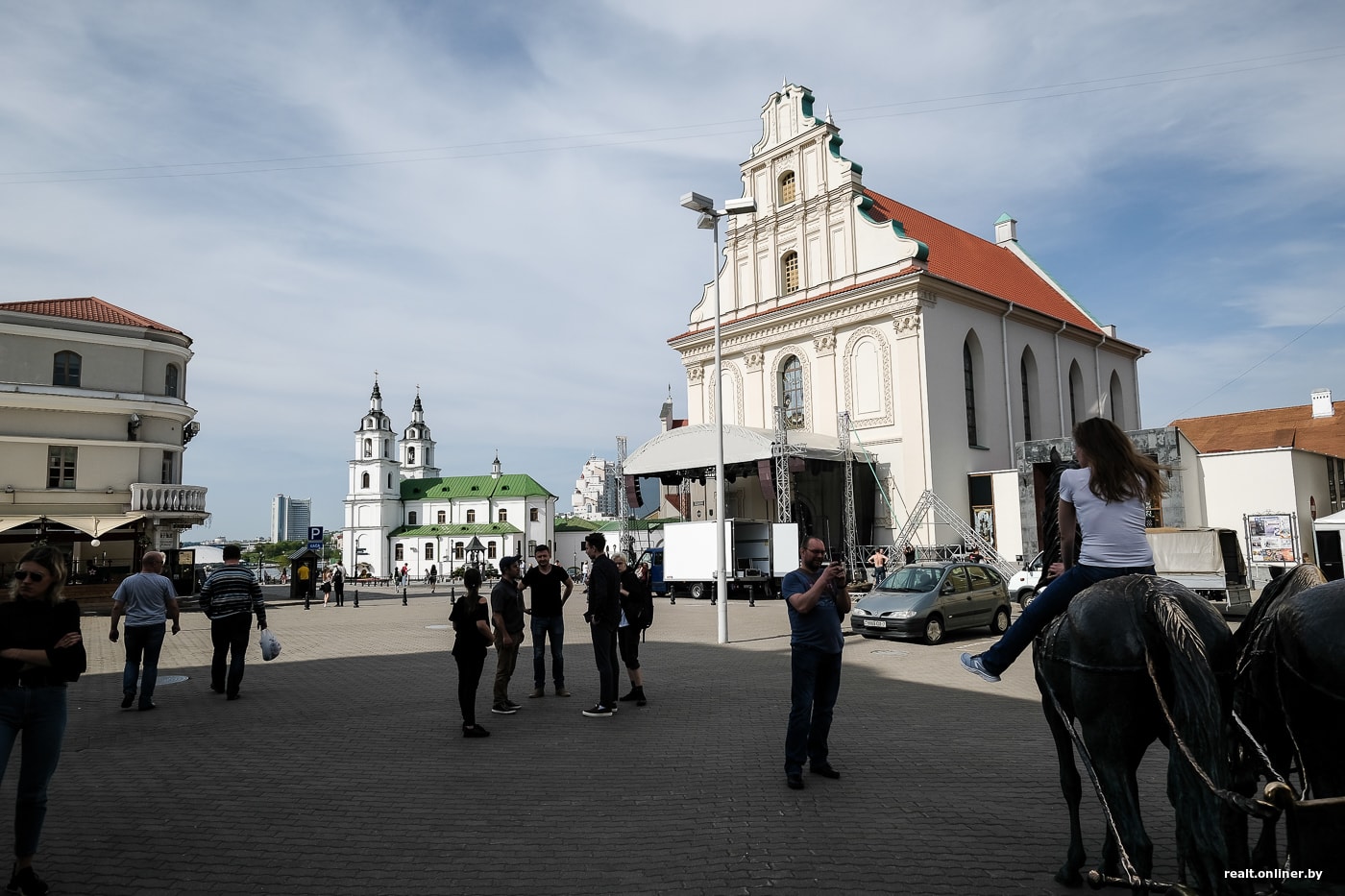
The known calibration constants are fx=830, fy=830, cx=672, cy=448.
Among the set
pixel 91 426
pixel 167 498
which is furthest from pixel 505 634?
pixel 91 426

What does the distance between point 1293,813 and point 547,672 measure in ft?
34.9

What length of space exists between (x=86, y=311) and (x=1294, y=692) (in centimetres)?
4194

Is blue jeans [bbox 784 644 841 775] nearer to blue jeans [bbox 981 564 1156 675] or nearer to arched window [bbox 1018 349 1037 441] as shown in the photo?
blue jeans [bbox 981 564 1156 675]

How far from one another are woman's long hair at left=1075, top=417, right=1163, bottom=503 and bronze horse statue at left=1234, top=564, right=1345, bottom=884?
2.50 ft

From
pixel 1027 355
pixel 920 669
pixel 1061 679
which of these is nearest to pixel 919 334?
pixel 1027 355

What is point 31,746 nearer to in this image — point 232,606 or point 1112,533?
point 1112,533

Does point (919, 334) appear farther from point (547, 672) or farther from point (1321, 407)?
point (1321, 407)

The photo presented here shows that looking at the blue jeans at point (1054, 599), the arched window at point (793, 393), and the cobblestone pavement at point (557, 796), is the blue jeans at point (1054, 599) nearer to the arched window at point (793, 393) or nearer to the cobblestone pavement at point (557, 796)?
the cobblestone pavement at point (557, 796)

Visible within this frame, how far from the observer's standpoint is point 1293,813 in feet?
9.83

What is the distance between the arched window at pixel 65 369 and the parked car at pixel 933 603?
32712 mm

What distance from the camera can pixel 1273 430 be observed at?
46.2 meters

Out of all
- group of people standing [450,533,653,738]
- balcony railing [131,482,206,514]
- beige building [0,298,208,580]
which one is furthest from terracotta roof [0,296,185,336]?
group of people standing [450,533,653,738]

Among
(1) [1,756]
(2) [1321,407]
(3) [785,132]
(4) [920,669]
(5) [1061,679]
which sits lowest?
(4) [920,669]

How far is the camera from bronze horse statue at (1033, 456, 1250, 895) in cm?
326
